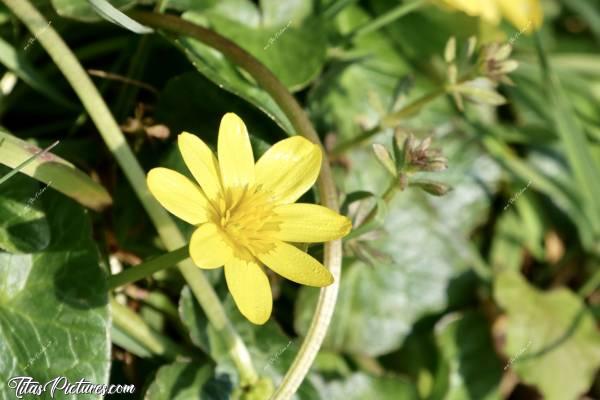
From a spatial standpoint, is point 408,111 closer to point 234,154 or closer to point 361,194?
point 361,194

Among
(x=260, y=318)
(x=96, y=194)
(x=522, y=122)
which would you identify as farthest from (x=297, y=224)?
(x=522, y=122)

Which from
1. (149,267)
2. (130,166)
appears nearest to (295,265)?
(149,267)

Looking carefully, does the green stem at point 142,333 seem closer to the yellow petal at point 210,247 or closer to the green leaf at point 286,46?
the yellow petal at point 210,247

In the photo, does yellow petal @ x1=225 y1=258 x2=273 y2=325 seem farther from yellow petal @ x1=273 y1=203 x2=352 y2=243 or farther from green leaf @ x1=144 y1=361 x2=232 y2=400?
green leaf @ x1=144 y1=361 x2=232 y2=400

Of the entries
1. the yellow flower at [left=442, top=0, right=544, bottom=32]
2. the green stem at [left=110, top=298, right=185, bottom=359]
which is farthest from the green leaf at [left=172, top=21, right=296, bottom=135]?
the yellow flower at [left=442, top=0, right=544, bottom=32]

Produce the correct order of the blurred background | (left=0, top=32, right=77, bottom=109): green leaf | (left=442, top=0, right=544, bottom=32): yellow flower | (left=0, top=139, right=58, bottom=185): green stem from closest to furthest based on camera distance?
(left=0, top=139, right=58, bottom=185): green stem
the blurred background
(left=0, top=32, right=77, bottom=109): green leaf
(left=442, top=0, right=544, bottom=32): yellow flower

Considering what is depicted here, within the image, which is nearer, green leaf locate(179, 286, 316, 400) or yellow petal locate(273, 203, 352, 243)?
yellow petal locate(273, 203, 352, 243)

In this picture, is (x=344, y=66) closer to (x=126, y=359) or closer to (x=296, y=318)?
(x=296, y=318)
